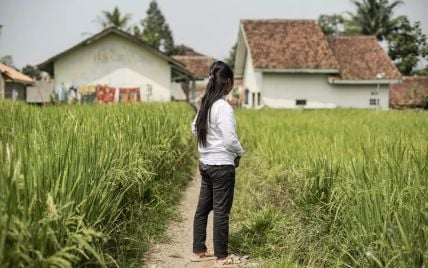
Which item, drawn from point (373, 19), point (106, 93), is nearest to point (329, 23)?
point (373, 19)

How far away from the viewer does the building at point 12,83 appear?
14.3m

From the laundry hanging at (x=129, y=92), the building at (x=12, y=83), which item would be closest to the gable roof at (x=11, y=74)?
the building at (x=12, y=83)

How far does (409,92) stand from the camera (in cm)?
2967

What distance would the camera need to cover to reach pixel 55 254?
7.29 ft

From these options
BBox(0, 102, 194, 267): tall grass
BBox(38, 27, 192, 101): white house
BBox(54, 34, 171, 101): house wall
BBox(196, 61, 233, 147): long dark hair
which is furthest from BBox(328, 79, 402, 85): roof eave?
BBox(196, 61, 233, 147): long dark hair

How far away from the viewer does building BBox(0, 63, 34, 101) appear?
47.0 feet

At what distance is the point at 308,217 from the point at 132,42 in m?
17.3

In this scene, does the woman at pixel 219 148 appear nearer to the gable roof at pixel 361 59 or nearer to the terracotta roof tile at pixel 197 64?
the gable roof at pixel 361 59

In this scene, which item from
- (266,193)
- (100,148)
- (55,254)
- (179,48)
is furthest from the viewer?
(179,48)

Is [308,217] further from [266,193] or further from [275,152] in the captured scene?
[275,152]

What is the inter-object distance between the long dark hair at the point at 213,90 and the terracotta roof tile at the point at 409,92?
27512mm

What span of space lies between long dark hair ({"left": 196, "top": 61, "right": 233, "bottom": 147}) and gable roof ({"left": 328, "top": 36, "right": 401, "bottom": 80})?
20.0 metres

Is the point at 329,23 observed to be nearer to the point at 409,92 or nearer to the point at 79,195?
the point at 409,92

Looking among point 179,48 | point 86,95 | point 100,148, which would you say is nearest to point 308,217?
point 100,148
